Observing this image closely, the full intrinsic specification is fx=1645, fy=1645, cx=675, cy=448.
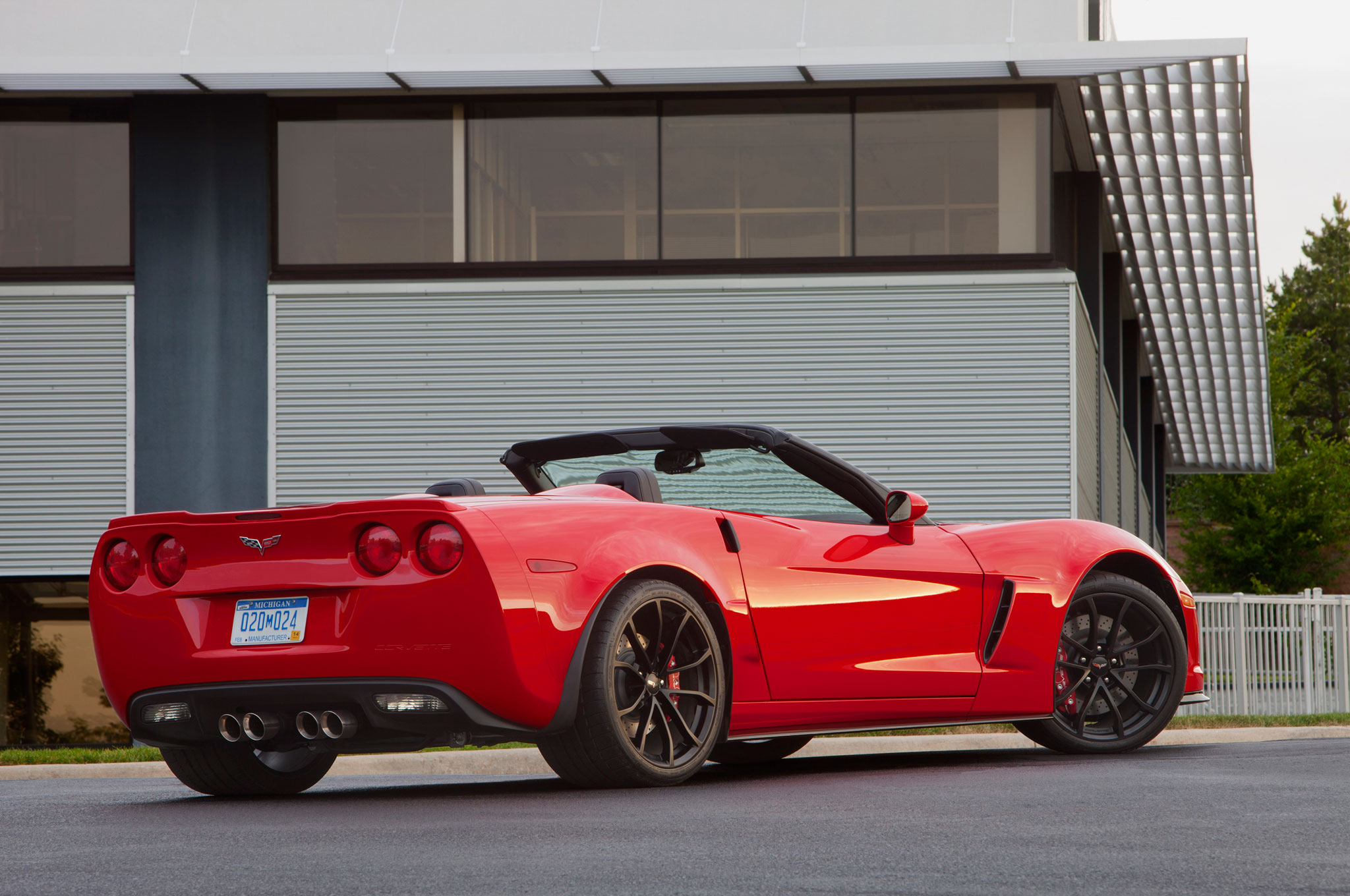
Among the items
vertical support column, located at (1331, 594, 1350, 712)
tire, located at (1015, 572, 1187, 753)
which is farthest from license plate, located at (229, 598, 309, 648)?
vertical support column, located at (1331, 594, 1350, 712)

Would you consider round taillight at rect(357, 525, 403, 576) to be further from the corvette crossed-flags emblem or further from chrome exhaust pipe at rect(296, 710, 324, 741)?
chrome exhaust pipe at rect(296, 710, 324, 741)

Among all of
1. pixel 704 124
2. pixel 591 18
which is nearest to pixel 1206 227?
pixel 704 124

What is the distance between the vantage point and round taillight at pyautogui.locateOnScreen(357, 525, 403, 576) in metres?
4.95

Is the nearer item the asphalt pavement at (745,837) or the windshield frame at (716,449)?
the asphalt pavement at (745,837)

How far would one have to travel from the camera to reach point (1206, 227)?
1869cm

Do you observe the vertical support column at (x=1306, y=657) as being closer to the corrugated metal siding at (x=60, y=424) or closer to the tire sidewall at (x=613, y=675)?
the corrugated metal siding at (x=60, y=424)

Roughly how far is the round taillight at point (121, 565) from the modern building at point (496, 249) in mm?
8533

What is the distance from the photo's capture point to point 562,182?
14516 mm

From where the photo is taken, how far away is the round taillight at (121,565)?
5422 mm

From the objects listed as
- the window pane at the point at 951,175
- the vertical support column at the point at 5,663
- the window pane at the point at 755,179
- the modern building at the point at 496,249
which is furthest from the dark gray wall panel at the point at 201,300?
the window pane at the point at 951,175

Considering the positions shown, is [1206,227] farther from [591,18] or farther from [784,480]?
[784,480]

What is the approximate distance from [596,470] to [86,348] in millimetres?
9352

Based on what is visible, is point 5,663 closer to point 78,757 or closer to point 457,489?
point 78,757

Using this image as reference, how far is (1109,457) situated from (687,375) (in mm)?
7871
